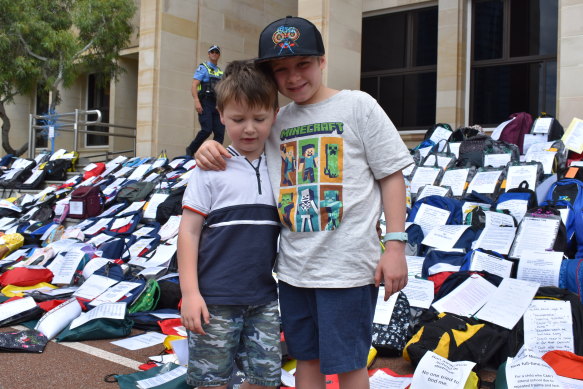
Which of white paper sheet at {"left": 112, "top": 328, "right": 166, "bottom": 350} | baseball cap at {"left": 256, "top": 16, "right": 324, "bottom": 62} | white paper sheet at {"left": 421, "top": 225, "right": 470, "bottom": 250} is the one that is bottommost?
white paper sheet at {"left": 112, "top": 328, "right": 166, "bottom": 350}

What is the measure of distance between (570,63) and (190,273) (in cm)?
684

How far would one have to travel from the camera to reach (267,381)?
2.17 meters

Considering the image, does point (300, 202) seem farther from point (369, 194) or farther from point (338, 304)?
point (338, 304)

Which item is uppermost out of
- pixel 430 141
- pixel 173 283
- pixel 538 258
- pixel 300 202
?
pixel 430 141

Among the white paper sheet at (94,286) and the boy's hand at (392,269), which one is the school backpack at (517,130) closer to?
the white paper sheet at (94,286)

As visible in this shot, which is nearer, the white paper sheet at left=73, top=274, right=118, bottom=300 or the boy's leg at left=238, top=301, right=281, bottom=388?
the boy's leg at left=238, top=301, right=281, bottom=388

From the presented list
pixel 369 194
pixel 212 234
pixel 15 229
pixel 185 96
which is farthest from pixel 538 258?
pixel 185 96

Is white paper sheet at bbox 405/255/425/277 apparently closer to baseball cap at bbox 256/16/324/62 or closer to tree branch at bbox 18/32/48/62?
baseball cap at bbox 256/16/324/62

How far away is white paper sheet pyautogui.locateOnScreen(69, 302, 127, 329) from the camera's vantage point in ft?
13.8

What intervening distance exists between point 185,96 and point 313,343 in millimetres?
11877

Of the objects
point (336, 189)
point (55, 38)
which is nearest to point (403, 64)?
point (55, 38)

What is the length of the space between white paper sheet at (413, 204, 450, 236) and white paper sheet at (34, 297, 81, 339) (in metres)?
3.40

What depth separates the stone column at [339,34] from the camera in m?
10.1

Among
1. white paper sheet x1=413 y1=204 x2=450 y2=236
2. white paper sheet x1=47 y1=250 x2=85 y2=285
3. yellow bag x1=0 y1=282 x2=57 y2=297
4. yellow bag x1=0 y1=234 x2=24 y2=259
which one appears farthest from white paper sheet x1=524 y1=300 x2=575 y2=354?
yellow bag x1=0 y1=234 x2=24 y2=259
